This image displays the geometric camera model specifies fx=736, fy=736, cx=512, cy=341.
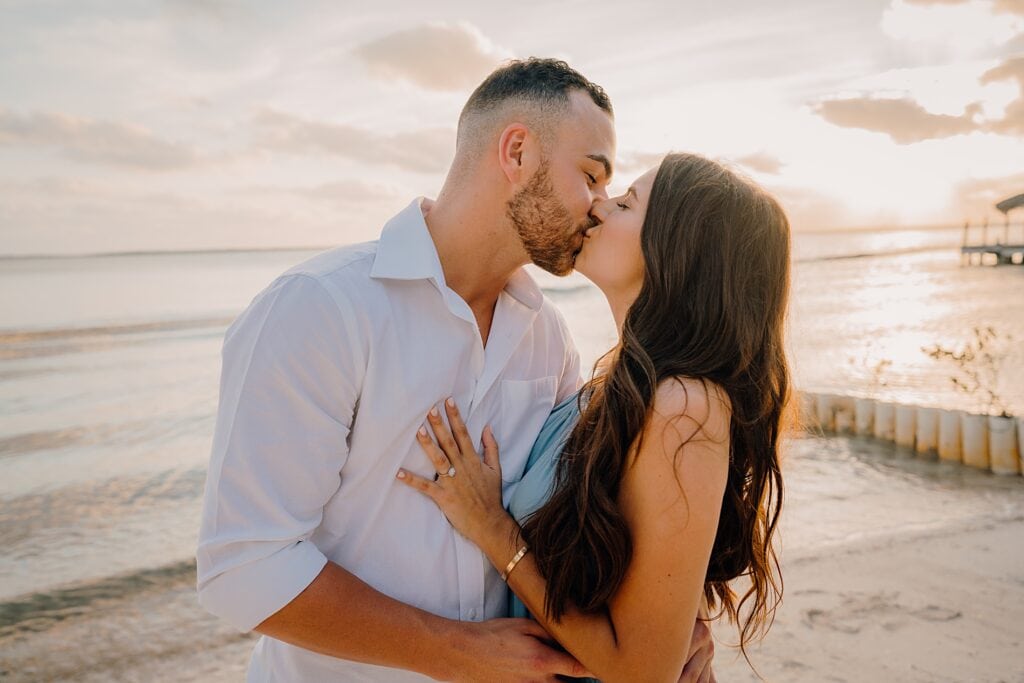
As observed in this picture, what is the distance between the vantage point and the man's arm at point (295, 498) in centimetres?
201

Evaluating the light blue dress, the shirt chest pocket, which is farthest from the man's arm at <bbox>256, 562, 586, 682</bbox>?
the shirt chest pocket

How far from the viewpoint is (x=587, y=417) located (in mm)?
2543

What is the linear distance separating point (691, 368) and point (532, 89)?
145 cm

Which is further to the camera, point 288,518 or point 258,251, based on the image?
point 258,251

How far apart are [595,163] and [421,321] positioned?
1145 millimetres

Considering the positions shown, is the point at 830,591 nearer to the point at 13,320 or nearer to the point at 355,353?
the point at 355,353

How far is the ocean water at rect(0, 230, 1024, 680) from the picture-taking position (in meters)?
5.82

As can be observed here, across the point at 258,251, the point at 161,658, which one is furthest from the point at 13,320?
the point at 258,251

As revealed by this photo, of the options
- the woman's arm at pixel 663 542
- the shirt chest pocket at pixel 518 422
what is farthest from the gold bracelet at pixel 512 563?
the shirt chest pocket at pixel 518 422

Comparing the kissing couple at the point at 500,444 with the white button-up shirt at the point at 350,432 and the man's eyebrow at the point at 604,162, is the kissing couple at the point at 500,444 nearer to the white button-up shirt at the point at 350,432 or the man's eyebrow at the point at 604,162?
the white button-up shirt at the point at 350,432

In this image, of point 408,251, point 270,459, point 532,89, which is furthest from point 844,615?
point 270,459

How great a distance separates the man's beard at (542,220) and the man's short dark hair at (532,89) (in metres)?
0.30

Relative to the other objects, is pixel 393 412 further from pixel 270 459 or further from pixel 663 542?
pixel 663 542

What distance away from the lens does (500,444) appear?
2711 millimetres
